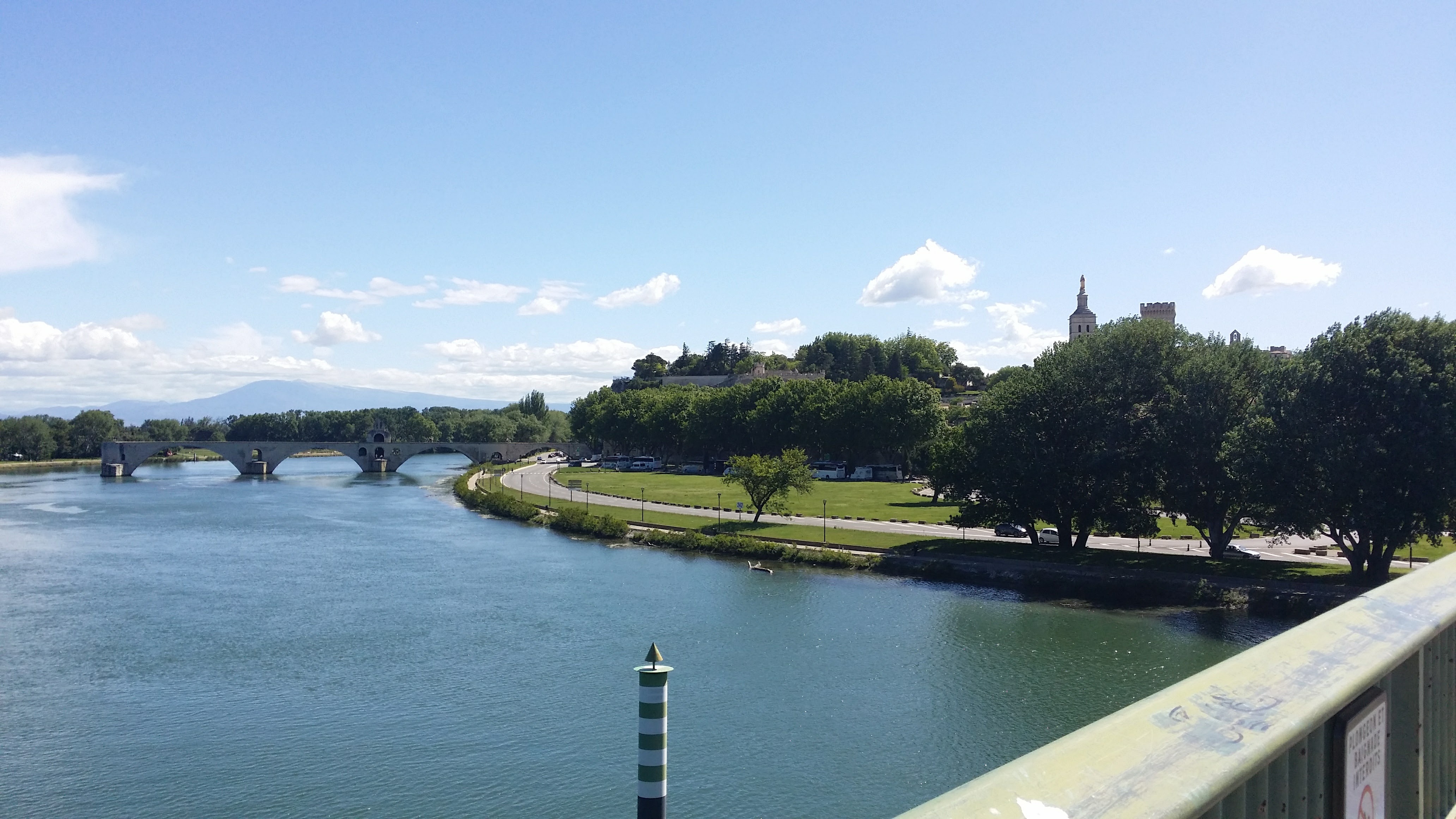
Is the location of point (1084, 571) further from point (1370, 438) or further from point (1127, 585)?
point (1370, 438)

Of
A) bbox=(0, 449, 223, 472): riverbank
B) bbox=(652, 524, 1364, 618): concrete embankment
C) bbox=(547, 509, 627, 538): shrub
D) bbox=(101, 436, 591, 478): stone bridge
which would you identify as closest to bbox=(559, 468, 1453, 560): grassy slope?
bbox=(547, 509, 627, 538): shrub

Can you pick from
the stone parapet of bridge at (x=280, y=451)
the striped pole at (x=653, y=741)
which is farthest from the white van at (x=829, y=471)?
the striped pole at (x=653, y=741)

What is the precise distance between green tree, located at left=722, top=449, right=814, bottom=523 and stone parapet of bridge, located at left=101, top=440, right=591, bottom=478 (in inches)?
3236

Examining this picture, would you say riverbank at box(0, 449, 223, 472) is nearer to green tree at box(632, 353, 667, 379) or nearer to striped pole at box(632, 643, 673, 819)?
green tree at box(632, 353, 667, 379)

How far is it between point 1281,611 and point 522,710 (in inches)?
1010

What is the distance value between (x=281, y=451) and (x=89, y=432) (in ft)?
153

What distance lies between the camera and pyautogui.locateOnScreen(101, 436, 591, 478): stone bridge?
117125 millimetres

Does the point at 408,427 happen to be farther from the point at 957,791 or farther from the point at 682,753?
the point at 957,791

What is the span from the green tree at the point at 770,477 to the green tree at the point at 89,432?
431 ft

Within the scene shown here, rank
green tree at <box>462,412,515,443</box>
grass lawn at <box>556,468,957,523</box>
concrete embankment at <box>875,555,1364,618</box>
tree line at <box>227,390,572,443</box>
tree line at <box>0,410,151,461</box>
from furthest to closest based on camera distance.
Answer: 1. tree line at <box>227,390,572,443</box>
2. green tree at <box>462,412,515,443</box>
3. tree line at <box>0,410,151,461</box>
4. grass lawn at <box>556,468,957,523</box>
5. concrete embankment at <box>875,555,1364,618</box>

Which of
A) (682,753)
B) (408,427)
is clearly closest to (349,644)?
(682,753)

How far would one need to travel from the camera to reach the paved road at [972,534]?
41406 millimetres

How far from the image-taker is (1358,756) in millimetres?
2803

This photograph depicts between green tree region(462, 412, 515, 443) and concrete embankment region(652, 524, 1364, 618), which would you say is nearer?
concrete embankment region(652, 524, 1364, 618)
